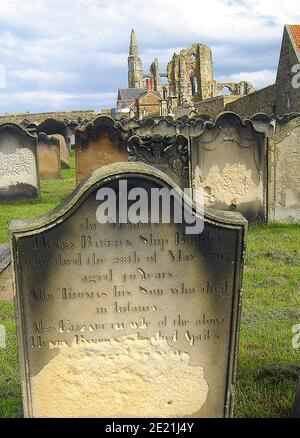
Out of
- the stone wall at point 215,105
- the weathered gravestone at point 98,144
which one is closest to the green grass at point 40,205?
the weathered gravestone at point 98,144

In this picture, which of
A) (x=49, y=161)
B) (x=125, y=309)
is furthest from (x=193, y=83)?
(x=125, y=309)

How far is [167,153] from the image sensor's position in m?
9.30

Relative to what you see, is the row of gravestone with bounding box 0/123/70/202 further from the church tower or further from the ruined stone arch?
the church tower

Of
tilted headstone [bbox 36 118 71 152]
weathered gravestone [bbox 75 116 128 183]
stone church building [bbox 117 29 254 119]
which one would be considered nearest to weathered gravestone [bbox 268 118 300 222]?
weathered gravestone [bbox 75 116 128 183]

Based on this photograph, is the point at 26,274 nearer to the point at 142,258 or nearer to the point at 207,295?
the point at 142,258

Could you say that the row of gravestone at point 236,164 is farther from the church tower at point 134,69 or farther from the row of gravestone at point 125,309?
the church tower at point 134,69

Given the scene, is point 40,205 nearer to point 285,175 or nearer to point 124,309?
point 285,175

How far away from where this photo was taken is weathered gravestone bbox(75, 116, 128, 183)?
35.7 ft

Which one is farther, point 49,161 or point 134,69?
point 134,69

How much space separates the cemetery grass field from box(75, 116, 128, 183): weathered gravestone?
10.7ft

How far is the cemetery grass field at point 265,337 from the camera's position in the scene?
3641 mm

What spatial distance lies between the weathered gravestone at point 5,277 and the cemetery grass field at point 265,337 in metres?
0.33

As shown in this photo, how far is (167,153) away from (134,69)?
254ft
